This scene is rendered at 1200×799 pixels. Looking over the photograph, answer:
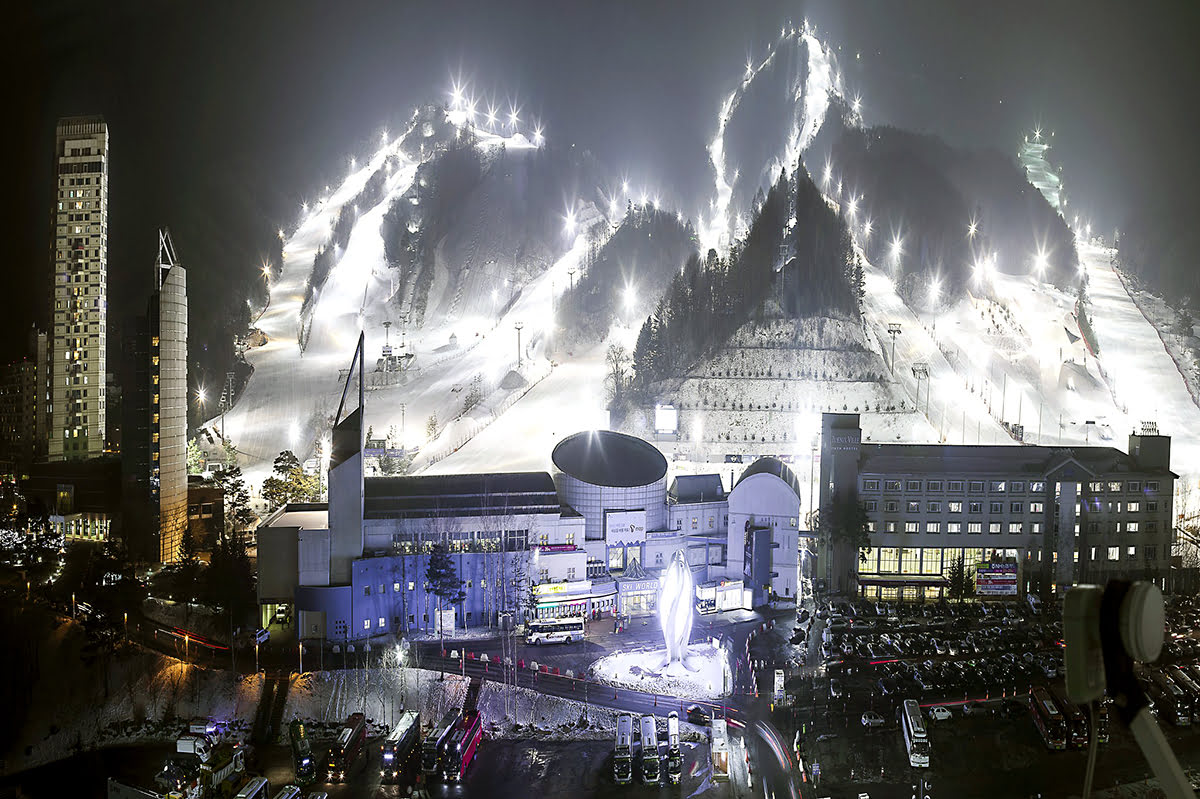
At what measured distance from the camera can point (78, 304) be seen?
2592 cm

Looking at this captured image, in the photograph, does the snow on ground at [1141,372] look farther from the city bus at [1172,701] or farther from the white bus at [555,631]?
the white bus at [555,631]

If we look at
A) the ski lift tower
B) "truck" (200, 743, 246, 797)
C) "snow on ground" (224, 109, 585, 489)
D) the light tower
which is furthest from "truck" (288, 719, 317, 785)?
the ski lift tower

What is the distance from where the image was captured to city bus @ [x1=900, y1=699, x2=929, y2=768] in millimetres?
12133

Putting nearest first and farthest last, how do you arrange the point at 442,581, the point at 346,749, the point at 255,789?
the point at 255,789 < the point at 346,749 < the point at 442,581

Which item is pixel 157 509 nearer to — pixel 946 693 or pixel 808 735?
pixel 808 735

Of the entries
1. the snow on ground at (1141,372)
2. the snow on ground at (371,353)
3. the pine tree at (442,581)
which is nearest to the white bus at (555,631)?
the pine tree at (442,581)

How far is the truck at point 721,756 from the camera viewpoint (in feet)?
39.3

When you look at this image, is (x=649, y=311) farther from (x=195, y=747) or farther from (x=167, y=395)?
(x=195, y=747)

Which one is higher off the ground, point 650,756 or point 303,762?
point 650,756

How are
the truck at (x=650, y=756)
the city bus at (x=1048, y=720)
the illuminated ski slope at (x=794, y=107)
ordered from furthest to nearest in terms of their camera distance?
the illuminated ski slope at (x=794, y=107)
the city bus at (x=1048, y=720)
the truck at (x=650, y=756)

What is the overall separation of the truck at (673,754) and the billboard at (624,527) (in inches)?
281

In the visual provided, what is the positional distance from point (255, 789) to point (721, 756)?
6056 mm

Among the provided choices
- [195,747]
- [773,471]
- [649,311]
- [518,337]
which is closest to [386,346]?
[518,337]

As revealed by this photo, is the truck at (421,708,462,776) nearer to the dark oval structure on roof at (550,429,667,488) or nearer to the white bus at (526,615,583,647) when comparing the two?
the white bus at (526,615,583,647)
